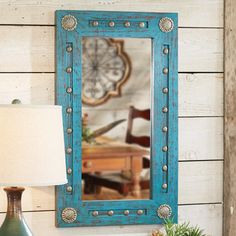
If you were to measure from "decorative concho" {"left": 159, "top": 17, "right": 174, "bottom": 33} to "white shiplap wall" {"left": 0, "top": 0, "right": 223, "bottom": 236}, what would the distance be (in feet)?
0.14

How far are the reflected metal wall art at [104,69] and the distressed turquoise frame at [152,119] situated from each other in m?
3.17

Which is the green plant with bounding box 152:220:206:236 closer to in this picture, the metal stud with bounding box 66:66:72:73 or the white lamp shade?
the white lamp shade

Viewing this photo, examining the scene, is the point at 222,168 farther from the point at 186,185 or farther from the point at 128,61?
the point at 128,61

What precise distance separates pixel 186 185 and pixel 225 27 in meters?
0.58

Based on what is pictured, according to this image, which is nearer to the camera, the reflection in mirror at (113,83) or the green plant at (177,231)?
the green plant at (177,231)

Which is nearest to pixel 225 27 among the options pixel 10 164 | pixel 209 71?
pixel 209 71

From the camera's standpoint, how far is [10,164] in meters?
2.03

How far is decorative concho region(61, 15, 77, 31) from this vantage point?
2.33m

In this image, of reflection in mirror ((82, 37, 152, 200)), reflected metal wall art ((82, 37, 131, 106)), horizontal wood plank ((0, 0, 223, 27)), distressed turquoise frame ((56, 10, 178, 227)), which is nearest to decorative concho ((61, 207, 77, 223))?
distressed turquoise frame ((56, 10, 178, 227))

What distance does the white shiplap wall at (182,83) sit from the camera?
2330mm

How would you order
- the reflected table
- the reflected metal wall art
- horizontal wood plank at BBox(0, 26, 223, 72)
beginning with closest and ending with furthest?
1. horizontal wood plank at BBox(0, 26, 223, 72)
2. the reflected table
3. the reflected metal wall art

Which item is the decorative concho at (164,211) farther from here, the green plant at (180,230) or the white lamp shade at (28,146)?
the white lamp shade at (28,146)

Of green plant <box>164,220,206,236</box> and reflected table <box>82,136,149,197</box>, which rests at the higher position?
reflected table <box>82,136,149,197</box>

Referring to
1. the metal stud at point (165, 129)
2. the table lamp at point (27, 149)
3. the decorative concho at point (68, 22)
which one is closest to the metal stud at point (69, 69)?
the decorative concho at point (68, 22)
